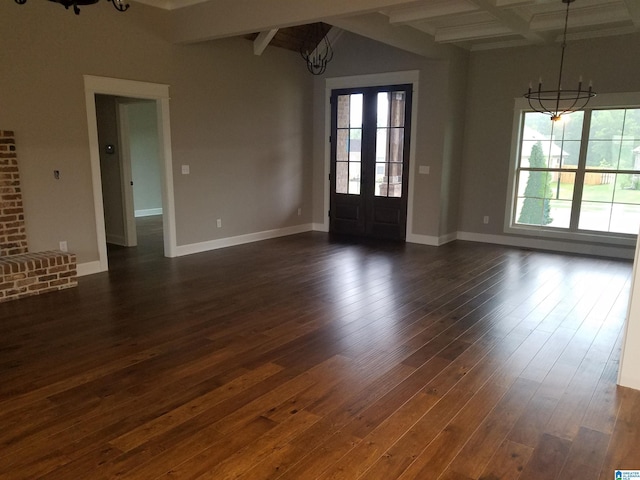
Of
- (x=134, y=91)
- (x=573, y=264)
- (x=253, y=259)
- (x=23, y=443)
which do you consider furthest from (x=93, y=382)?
(x=573, y=264)

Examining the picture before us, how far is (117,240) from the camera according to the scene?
274 inches

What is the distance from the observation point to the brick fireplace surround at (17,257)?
14.2 feet

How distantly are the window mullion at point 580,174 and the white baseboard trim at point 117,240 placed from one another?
660 centimetres

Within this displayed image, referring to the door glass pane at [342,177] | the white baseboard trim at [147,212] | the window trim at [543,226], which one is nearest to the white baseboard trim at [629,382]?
the window trim at [543,226]

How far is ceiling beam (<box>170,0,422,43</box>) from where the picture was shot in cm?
423

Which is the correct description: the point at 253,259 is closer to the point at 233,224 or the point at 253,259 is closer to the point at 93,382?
the point at 233,224

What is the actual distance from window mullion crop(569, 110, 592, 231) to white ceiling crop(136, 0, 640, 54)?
1167mm

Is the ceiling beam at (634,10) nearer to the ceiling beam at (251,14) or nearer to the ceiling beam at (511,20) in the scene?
the ceiling beam at (511,20)

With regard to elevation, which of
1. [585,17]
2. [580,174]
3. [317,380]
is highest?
[585,17]

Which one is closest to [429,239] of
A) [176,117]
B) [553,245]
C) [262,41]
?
[553,245]

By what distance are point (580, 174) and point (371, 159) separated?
120 inches

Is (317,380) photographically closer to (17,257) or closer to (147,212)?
(17,257)

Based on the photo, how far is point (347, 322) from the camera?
12.6 ft

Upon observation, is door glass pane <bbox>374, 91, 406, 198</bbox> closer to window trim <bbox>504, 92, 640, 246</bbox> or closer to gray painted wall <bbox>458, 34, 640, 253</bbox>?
gray painted wall <bbox>458, 34, 640, 253</bbox>
